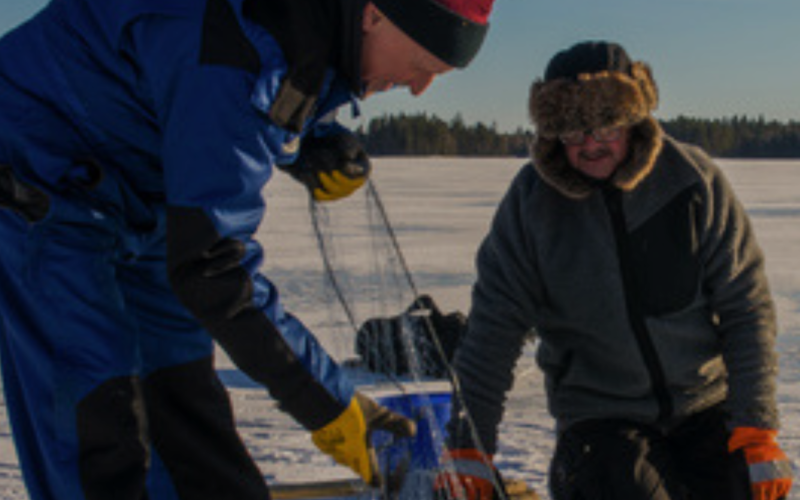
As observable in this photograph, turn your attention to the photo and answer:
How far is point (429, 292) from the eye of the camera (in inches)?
266

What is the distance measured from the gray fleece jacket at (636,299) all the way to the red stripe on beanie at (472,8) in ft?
2.54

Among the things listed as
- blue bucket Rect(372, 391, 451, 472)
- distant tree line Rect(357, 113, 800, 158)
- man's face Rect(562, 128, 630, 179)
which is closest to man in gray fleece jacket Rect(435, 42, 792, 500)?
man's face Rect(562, 128, 630, 179)

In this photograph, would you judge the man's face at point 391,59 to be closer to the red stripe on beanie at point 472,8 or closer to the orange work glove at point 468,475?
the red stripe on beanie at point 472,8

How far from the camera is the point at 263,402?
13.6 feet

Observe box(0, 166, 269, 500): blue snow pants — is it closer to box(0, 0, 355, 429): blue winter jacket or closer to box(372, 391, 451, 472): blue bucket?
box(0, 0, 355, 429): blue winter jacket

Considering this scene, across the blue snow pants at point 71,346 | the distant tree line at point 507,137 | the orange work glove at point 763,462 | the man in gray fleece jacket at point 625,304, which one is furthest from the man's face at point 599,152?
the distant tree line at point 507,137

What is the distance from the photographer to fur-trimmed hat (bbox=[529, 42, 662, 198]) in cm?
236

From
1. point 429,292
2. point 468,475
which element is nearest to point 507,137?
point 429,292

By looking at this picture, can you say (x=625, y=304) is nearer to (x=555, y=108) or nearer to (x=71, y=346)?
(x=555, y=108)

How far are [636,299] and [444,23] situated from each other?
106cm

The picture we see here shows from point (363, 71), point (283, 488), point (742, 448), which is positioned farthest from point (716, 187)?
point (283, 488)

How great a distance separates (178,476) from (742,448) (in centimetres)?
145

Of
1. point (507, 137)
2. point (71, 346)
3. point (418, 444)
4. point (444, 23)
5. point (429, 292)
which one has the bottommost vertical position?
point (507, 137)

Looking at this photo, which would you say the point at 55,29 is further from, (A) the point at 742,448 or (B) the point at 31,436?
(A) the point at 742,448
